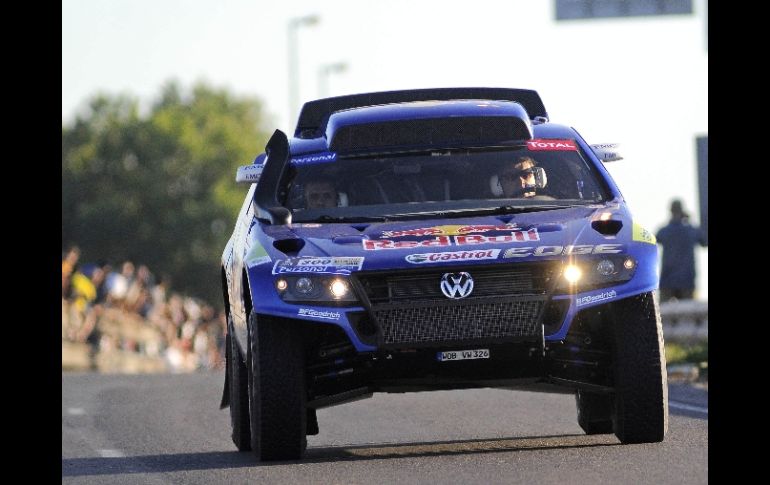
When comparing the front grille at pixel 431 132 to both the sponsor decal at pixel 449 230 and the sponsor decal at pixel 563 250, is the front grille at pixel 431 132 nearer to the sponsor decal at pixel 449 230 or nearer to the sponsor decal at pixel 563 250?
the sponsor decal at pixel 449 230

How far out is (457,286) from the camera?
10.2 meters

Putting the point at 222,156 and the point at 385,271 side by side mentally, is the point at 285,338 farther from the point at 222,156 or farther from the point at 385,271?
the point at 222,156

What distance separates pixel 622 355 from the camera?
10.4 meters

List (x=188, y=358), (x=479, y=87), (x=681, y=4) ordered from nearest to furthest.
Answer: (x=479, y=87)
(x=681, y=4)
(x=188, y=358)

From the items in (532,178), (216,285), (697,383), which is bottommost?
(216,285)

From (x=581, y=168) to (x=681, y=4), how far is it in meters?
17.3

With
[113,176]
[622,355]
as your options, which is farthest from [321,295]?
[113,176]

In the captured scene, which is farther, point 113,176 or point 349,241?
point 113,176

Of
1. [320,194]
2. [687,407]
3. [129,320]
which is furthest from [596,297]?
[129,320]

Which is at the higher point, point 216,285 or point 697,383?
point 697,383

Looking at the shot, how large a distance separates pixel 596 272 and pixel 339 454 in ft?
6.72

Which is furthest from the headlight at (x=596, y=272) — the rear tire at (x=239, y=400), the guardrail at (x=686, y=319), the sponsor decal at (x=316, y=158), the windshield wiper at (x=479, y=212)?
the guardrail at (x=686, y=319)

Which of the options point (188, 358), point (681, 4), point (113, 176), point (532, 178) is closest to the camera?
point (532, 178)

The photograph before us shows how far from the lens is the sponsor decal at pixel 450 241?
34.1ft
